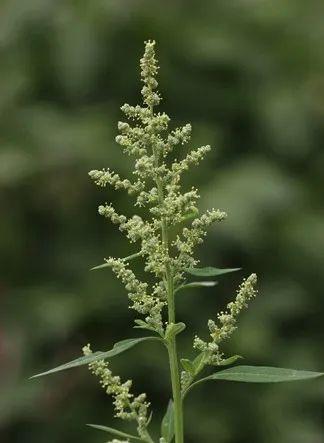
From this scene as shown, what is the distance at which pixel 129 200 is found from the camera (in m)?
6.12

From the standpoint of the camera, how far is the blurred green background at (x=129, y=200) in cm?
588

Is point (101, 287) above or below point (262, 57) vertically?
below

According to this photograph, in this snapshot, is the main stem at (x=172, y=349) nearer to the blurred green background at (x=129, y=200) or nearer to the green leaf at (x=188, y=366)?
the green leaf at (x=188, y=366)

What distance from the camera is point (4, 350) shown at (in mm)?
5902

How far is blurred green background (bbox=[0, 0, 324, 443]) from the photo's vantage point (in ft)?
19.3

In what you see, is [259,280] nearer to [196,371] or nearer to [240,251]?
[240,251]

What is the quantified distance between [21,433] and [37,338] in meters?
0.53

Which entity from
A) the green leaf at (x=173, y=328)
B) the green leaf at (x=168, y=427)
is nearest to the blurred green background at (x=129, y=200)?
the green leaf at (x=168, y=427)

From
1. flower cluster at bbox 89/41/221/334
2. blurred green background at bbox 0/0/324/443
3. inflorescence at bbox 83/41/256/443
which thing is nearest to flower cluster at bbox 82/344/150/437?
inflorescence at bbox 83/41/256/443

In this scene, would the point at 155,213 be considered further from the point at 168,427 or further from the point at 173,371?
the point at 168,427

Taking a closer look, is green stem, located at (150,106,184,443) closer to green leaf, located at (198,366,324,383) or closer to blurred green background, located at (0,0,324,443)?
green leaf, located at (198,366,324,383)

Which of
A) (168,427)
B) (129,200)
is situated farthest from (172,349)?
(129,200)

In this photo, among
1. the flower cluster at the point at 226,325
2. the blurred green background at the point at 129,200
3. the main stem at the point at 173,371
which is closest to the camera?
the main stem at the point at 173,371

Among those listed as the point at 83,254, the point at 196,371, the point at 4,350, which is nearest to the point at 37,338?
the point at 4,350
